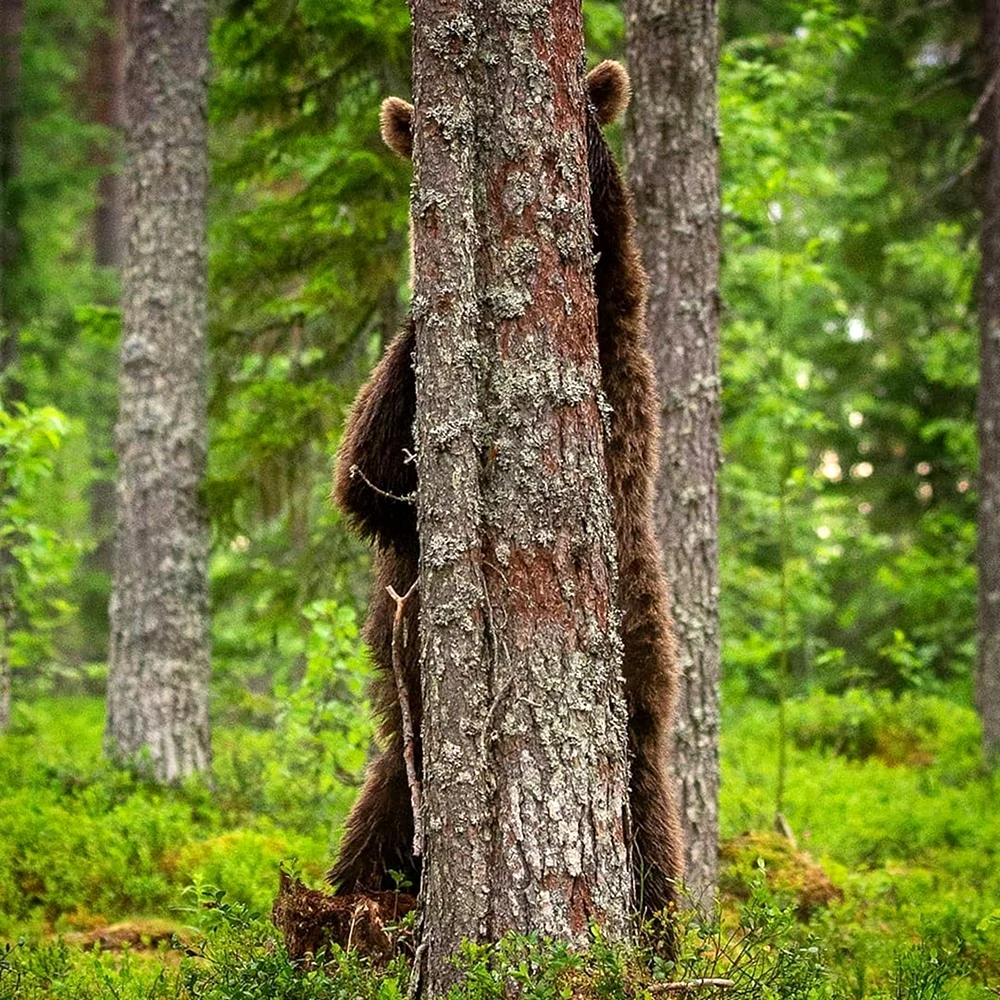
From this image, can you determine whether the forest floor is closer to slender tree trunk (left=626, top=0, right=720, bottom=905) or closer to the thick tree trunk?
slender tree trunk (left=626, top=0, right=720, bottom=905)

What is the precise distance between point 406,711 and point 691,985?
124 centimetres

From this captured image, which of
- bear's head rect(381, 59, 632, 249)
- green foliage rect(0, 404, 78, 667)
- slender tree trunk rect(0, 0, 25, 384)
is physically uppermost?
slender tree trunk rect(0, 0, 25, 384)

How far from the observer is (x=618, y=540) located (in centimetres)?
446

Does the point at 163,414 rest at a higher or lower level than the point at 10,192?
lower

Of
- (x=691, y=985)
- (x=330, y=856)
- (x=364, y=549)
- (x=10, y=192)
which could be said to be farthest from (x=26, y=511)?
(x=10, y=192)

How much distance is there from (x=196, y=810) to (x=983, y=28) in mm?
10740

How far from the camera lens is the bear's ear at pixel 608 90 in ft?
14.3

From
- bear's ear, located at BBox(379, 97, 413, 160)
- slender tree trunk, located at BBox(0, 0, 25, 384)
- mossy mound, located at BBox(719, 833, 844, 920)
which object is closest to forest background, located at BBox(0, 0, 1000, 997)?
mossy mound, located at BBox(719, 833, 844, 920)

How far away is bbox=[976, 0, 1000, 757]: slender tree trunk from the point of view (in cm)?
1155

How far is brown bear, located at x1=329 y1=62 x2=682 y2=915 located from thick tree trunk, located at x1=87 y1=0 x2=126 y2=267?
63.7 ft

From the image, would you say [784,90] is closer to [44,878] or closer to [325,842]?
[325,842]

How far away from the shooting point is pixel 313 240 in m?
9.05

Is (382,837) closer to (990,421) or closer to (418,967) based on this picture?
(418,967)

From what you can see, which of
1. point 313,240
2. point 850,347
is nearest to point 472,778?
point 313,240
